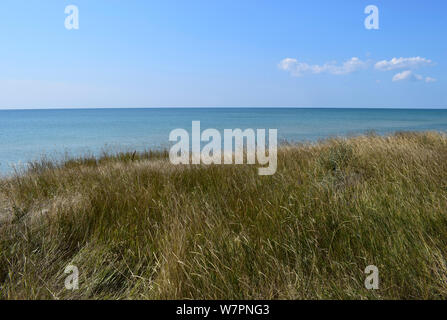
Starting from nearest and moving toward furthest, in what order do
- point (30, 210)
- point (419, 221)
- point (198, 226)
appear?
1. point (419, 221)
2. point (198, 226)
3. point (30, 210)

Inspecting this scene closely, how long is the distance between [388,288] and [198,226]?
151cm

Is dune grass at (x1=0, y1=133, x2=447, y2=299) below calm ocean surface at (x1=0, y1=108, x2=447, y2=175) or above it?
below

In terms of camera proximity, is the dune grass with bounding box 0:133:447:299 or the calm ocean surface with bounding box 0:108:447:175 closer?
the dune grass with bounding box 0:133:447:299

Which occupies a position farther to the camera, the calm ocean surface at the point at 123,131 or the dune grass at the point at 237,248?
the calm ocean surface at the point at 123,131

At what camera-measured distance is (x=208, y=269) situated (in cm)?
217

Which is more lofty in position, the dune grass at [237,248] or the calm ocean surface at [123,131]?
the calm ocean surface at [123,131]

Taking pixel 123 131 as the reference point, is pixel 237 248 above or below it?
below

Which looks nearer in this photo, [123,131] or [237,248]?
[237,248]
